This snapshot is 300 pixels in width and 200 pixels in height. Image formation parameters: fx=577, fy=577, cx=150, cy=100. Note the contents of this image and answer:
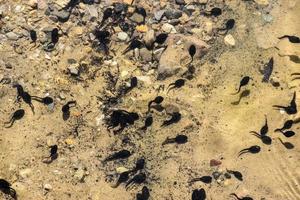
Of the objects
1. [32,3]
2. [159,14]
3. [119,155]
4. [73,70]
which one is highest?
[32,3]

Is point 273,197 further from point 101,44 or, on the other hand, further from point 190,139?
point 101,44

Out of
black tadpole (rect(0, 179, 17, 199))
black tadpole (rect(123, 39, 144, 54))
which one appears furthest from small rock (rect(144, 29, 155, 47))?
black tadpole (rect(0, 179, 17, 199))

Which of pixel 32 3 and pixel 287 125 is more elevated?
pixel 32 3

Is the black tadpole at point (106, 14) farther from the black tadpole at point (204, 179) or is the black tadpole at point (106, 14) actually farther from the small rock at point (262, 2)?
the black tadpole at point (204, 179)

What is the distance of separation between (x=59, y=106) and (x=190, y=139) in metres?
1.84

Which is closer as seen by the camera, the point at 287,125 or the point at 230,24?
the point at 287,125

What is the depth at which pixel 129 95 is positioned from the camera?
8.03 metres

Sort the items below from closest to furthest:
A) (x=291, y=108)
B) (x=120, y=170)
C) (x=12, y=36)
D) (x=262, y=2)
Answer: (x=120, y=170), (x=291, y=108), (x=12, y=36), (x=262, y=2)

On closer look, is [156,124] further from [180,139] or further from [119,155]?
[119,155]

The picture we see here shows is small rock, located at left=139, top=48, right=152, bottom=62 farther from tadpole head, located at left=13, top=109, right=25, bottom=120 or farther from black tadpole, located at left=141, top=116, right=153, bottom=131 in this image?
tadpole head, located at left=13, top=109, right=25, bottom=120

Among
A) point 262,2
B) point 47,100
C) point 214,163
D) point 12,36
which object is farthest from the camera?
point 262,2

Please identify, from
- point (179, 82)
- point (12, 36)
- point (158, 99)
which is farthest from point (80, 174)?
point (12, 36)

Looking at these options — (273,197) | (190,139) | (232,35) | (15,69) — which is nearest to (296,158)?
(273,197)

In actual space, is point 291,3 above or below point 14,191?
above
